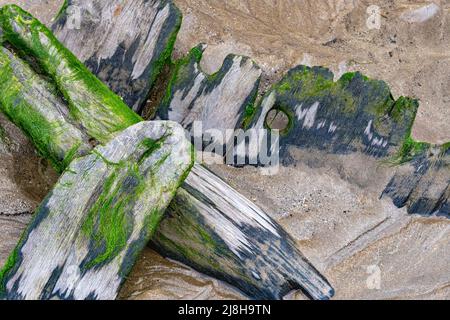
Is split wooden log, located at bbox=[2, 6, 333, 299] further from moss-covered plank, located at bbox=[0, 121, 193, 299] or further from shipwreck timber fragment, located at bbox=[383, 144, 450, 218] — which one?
shipwreck timber fragment, located at bbox=[383, 144, 450, 218]

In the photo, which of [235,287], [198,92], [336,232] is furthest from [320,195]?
[198,92]

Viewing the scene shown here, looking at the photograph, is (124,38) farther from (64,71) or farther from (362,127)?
(362,127)

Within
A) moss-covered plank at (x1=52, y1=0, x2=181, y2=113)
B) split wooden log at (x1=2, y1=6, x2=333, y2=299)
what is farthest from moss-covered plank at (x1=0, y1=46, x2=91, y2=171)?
moss-covered plank at (x1=52, y1=0, x2=181, y2=113)

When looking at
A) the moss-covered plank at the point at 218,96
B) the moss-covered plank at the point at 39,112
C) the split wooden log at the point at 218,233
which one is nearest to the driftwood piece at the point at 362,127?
the moss-covered plank at the point at 218,96

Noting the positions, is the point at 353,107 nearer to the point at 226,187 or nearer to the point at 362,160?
the point at 362,160

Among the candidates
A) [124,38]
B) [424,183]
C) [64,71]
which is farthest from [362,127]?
[64,71]
